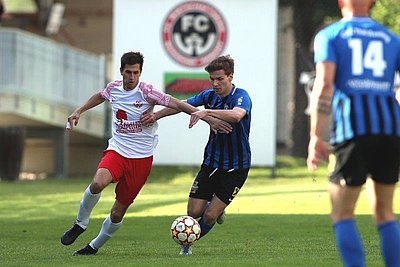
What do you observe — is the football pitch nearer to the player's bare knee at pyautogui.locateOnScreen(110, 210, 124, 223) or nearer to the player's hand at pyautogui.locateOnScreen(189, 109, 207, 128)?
the player's bare knee at pyautogui.locateOnScreen(110, 210, 124, 223)

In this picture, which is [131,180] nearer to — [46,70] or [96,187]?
[96,187]

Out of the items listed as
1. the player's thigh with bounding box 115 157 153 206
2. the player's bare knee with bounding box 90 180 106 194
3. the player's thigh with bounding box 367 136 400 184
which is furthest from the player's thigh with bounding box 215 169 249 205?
the player's thigh with bounding box 367 136 400 184

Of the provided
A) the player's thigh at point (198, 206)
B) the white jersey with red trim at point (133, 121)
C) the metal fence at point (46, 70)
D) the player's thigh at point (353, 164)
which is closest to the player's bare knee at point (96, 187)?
the white jersey with red trim at point (133, 121)

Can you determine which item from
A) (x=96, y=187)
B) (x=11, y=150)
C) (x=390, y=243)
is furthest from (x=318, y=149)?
(x=11, y=150)

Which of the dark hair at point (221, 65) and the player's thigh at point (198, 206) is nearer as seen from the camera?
the dark hair at point (221, 65)

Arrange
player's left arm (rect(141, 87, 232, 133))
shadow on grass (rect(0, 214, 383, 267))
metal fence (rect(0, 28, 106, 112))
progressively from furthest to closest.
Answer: metal fence (rect(0, 28, 106, 112)), player's left arm (rect(141, 87, 232, 133)), shadow on grass (rect(0, 214, 383, 267))

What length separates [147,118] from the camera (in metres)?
12.2

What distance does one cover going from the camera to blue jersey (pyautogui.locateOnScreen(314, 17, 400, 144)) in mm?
8008

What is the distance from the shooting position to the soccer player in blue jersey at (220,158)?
12133 millimetres

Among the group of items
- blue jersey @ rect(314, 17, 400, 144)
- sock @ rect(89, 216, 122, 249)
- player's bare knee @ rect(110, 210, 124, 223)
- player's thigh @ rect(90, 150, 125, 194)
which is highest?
blue jersey @ rect(314, 17, 400, 144)

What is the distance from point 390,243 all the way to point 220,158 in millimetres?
4348

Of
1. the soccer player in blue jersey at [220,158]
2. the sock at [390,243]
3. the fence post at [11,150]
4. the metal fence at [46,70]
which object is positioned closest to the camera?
the sock at [390,243]

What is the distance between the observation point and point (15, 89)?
2808cm

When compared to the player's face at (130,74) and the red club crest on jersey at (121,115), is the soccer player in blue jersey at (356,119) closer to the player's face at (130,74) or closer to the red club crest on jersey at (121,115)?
the player's face at (130,74)
